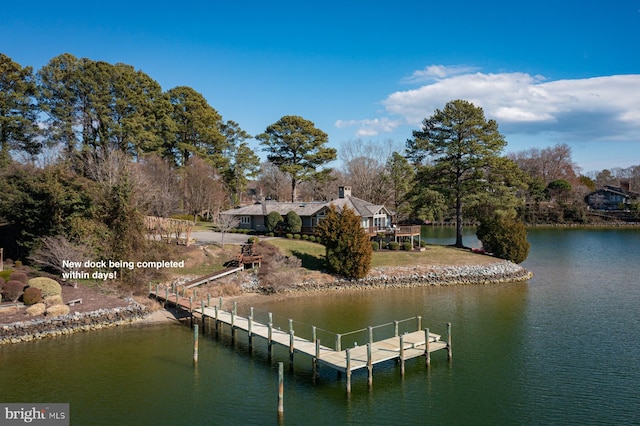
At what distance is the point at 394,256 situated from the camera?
45.6m

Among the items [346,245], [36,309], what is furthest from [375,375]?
[36,309]

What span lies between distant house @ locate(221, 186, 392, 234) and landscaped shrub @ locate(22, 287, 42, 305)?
92.0 feet

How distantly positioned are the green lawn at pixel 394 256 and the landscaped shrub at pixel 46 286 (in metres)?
19.6

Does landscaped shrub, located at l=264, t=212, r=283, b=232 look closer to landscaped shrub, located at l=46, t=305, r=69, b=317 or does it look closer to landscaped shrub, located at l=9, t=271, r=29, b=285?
landscaped shrub, located at l=9, t=271, r=29, b=285

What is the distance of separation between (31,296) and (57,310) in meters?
2.03

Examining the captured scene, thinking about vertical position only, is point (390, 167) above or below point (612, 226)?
above

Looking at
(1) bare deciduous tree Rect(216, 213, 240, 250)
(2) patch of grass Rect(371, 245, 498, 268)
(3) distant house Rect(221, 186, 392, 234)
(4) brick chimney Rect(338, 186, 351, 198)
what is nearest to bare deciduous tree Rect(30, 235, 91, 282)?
(1) bare deciduous tree Rect(216, 213, 240, 250)

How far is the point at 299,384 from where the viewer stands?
20.2m

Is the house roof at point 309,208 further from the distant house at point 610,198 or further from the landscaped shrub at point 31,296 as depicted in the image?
the distant house at point 610,198

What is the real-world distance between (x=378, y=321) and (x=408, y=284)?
12.9 m

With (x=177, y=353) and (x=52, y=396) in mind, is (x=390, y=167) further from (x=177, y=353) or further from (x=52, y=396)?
(x=52, y=396)

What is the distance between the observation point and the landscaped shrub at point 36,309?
26.9m

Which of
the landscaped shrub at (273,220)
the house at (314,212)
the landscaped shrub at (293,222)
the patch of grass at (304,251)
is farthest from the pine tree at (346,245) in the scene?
the landscaped shrub at (273,220)

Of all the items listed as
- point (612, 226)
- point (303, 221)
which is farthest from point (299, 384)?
point (612, 226)
